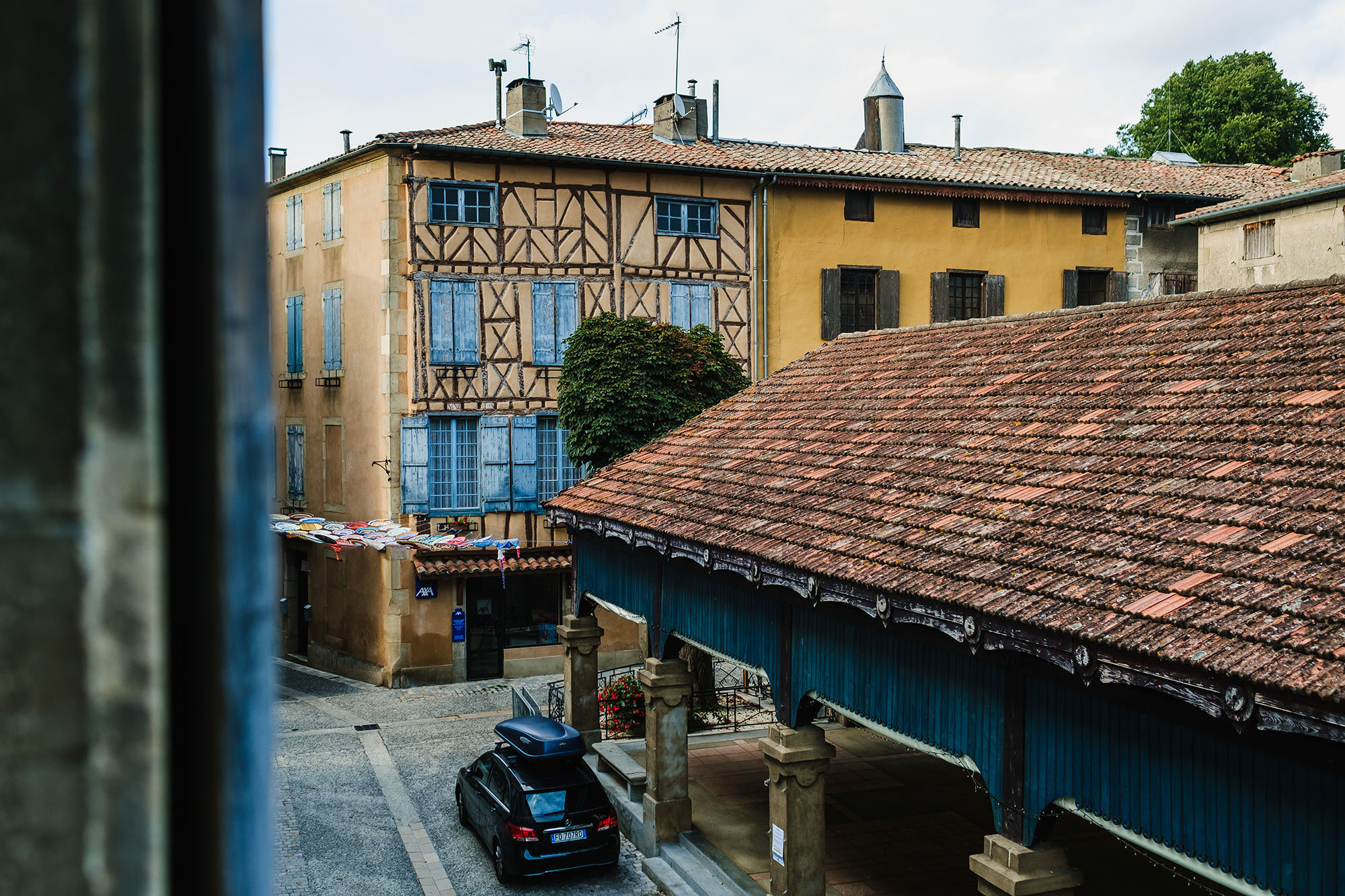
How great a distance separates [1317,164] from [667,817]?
75.7ft

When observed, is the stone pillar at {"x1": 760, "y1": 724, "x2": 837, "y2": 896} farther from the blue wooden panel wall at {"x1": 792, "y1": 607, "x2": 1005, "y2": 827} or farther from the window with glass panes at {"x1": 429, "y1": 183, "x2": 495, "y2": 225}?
the window with glass panes at {"x1": 429, "y1": 183, "x2": 495, "y2": 225}

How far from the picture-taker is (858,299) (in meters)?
29.3

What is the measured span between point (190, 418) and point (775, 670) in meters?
11.1

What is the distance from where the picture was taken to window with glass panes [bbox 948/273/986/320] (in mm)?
30203

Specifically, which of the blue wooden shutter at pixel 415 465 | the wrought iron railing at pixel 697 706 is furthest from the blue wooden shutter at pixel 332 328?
the wrought iron railing at pixel 697 706

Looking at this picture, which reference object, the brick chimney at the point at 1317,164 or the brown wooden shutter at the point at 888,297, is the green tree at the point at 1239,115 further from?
the brown wooden shutter at the point at 888,297

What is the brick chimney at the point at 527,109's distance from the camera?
88.6 feet

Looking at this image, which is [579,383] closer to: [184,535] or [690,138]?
[690,138]

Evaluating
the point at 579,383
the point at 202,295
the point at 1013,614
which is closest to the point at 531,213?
the point at 579,383

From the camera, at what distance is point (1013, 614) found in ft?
23.8

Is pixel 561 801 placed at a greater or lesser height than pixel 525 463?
lesser

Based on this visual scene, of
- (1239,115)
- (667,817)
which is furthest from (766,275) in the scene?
(1239,115)

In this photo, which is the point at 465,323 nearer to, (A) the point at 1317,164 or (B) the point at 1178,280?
(B) the point at 1178,280

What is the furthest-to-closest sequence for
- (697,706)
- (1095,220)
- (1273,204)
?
(1095,220)
(1273,204)
(697,706)
